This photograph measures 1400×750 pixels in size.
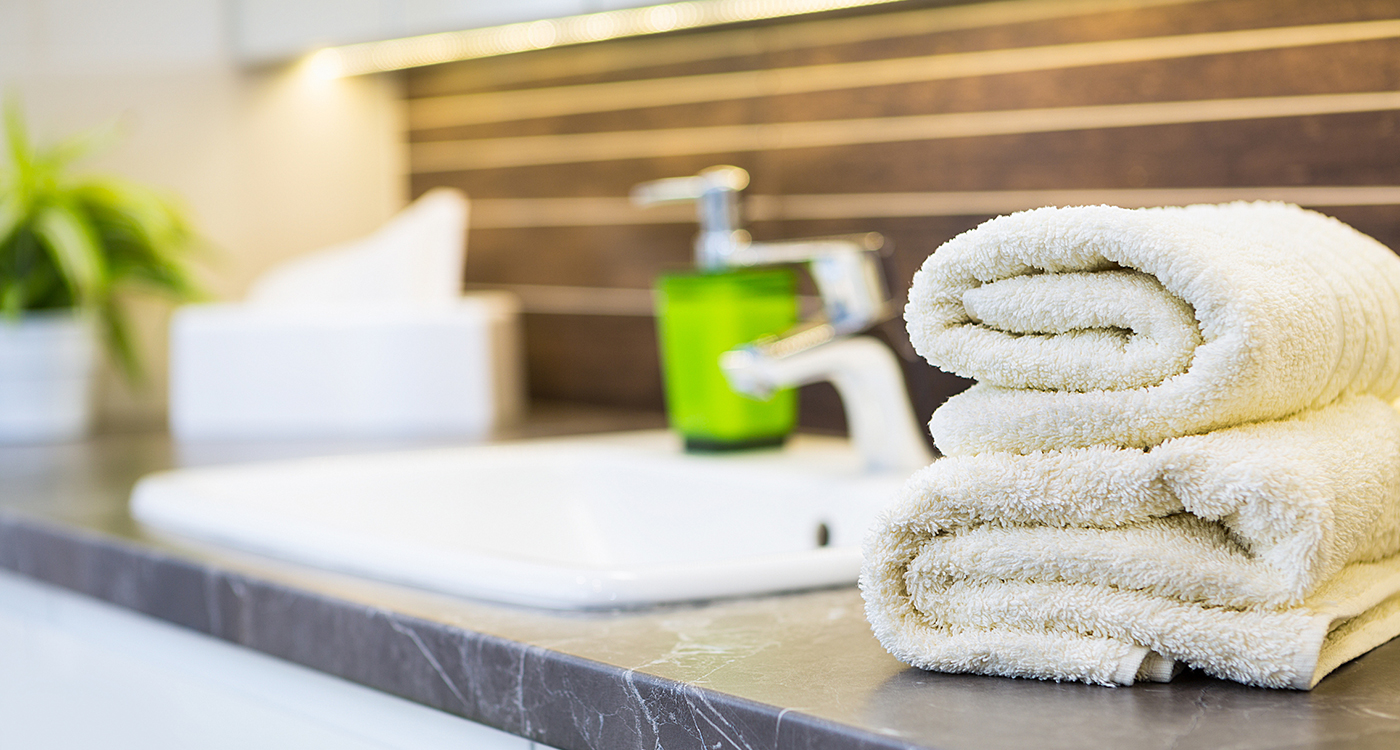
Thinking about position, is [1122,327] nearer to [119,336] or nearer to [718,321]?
[718,321]

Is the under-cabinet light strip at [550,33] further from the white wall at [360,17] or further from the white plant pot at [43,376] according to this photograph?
the white plant pot at [43,376]

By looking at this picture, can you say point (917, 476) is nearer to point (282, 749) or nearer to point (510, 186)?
point (282, 749)

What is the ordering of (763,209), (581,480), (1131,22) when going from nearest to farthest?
(1131,22) → (581,480) → (763,209)

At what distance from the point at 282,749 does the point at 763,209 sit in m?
0.84

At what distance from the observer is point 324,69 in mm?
1880

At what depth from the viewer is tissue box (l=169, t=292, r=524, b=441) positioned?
1560 mm

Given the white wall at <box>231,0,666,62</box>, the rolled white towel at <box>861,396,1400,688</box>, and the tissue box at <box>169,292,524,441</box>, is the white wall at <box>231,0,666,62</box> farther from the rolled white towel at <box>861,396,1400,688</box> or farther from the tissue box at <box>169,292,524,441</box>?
the rolled white towel at <box>861,396,1400,688</box>

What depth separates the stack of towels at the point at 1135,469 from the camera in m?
0.50

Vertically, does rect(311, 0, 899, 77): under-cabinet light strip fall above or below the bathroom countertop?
above

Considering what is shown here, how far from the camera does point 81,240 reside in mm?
1554

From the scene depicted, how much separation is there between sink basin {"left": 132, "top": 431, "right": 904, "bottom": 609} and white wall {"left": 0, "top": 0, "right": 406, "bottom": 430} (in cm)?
62

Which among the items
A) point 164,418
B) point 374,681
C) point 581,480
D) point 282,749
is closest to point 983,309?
point 374,681

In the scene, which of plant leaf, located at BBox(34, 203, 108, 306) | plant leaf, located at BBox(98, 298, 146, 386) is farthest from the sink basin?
plant leaf, located at BBox(98, 298, 146, 386)

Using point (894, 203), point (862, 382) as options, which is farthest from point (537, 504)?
point (894, 203)
